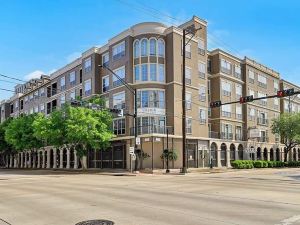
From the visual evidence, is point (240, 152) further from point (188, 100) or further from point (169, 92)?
point (169, 92)

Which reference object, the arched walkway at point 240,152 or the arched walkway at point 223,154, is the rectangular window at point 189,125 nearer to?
the arched walkway at point 223,154

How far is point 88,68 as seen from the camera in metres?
57.0

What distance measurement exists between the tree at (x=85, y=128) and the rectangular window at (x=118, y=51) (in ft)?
28.7

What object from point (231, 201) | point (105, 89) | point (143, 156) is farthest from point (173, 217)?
point (105, 89)

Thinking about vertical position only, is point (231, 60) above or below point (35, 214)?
above

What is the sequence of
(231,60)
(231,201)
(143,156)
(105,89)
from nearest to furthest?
(231,201) → (143,156) → (105,89) → (231,60)

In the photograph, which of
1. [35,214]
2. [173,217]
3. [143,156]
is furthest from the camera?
[143,156]

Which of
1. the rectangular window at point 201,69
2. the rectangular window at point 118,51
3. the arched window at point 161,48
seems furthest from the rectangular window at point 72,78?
the rectangular window at point 201,69

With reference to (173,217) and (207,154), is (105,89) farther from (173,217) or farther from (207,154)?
(173,217)

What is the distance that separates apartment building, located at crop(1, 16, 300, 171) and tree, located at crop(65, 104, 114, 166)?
4150 mm

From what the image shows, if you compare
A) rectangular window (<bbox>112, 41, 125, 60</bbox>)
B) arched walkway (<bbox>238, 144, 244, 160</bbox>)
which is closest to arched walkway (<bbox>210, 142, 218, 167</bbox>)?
arched walkway (<bbox>238, 144, 244, 160</bbox>)

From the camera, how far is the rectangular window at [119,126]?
49638 mm

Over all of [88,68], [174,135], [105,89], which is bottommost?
[174,135]

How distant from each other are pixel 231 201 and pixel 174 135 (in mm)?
32791
